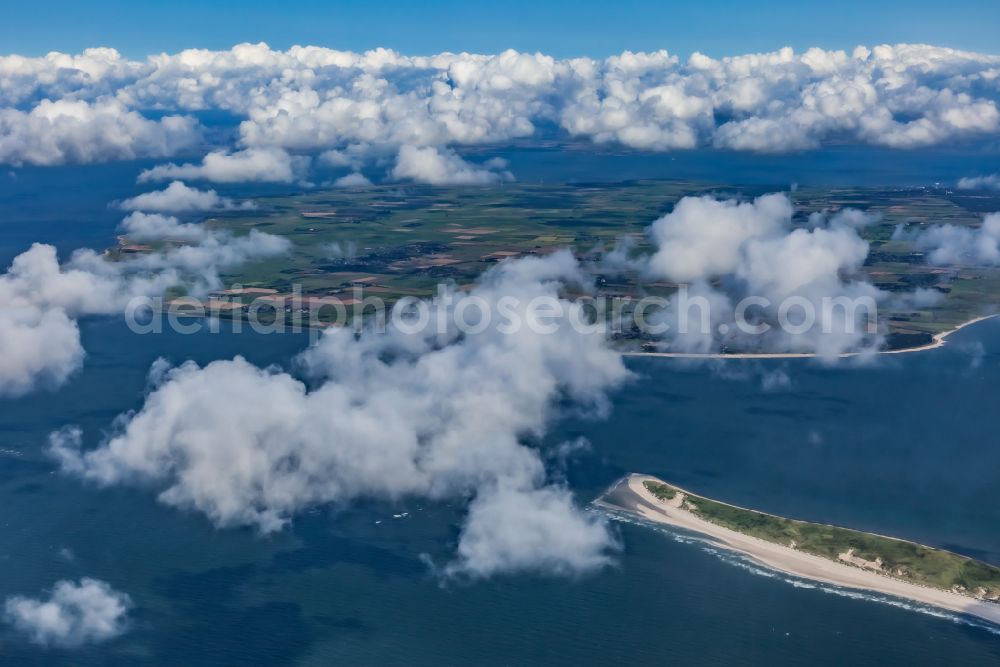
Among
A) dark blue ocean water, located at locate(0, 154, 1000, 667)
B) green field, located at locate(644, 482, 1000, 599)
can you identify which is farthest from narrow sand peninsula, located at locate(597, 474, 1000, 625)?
dark blue ocean water, located at locate(0, 154, 1000, 667)

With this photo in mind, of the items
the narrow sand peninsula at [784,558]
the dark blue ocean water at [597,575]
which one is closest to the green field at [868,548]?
the narrow sand peninsula at [784,558]

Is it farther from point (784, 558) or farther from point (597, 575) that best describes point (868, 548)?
point (597, 575)

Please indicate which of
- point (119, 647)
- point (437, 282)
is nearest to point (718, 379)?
point (437, 282)

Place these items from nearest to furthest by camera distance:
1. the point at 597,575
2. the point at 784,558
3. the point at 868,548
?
the point at 597,575 → the point at 784,558 → the point at 868,548

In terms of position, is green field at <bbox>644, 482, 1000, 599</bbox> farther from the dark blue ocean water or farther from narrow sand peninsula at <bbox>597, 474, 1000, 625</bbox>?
the dark blue ocean water

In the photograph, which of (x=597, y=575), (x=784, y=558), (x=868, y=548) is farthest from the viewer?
(x=868, y=548)

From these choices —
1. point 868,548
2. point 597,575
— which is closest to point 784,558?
point 868,548
